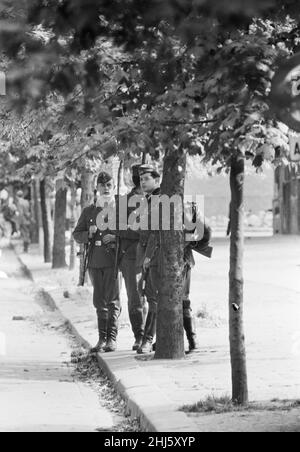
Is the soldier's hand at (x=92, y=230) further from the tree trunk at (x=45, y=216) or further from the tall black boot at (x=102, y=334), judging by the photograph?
the tree trunk at (x=45, y=216)

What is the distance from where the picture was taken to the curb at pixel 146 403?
7.49 meters

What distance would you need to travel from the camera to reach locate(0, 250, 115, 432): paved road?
28.2 feet

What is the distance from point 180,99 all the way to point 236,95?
1.02 m

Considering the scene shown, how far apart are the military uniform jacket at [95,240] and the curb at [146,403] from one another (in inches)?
48.1

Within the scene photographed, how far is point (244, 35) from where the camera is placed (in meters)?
7.42

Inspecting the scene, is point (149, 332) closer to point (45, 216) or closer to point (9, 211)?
point (45, 216)

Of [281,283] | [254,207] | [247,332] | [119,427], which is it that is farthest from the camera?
[254,207]

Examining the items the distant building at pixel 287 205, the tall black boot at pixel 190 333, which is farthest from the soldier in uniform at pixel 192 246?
the distant building at pixel 287 205

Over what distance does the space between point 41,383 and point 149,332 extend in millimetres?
1632

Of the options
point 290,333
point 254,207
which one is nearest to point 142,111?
point 290,333

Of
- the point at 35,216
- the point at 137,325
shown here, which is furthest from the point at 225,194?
the point at 137,325

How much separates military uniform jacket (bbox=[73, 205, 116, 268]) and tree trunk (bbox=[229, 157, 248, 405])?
3828 mm

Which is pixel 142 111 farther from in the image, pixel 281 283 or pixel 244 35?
pixel 281 283

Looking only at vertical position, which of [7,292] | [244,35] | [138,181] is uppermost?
[244,35]
